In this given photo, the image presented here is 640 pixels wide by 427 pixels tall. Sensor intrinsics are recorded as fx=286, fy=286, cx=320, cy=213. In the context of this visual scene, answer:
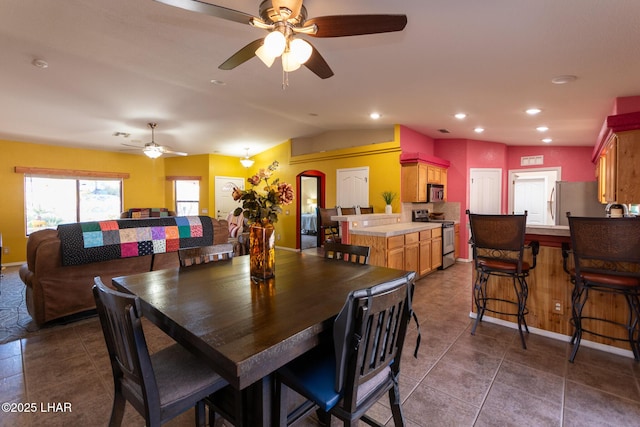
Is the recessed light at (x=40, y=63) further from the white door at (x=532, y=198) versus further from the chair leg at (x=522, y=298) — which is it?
the white door at (x=532, y=198)

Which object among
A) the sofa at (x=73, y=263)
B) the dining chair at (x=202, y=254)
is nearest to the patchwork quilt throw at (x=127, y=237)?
the sofa at (x=73, y=263)

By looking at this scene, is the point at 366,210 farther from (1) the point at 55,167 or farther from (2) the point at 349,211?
(1) the point at 55,167

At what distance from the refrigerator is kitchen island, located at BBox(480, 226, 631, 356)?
2556mm

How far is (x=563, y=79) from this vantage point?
2924 mm

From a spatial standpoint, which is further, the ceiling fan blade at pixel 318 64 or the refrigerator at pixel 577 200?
the refrigerator at pixel 577 200

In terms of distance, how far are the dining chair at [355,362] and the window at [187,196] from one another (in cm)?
775

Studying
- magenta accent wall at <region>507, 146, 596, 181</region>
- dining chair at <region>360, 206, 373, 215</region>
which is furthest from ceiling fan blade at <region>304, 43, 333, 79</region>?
magenta accent wall at <region>507, 146, 596, 181</region>

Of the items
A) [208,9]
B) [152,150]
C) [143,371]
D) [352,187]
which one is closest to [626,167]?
[208,9]

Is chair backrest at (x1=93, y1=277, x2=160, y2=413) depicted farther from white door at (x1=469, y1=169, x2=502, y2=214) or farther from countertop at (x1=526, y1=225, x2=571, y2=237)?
white door at (x1=469, y1=169, x2=502, y2=214)

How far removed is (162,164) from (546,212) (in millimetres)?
9811

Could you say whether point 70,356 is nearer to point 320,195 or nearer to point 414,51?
point 414,51

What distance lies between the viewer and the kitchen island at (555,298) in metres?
2.50

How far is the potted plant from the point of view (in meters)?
5.52

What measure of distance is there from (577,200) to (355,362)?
5.79 meters
